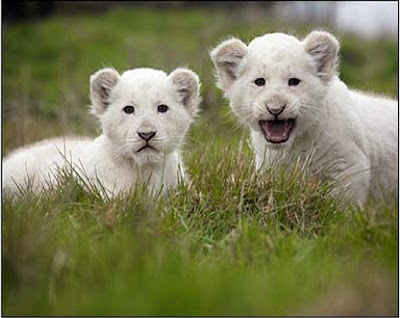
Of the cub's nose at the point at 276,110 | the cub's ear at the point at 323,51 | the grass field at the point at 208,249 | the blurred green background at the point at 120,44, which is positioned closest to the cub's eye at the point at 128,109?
the grass field at the point at 208,249

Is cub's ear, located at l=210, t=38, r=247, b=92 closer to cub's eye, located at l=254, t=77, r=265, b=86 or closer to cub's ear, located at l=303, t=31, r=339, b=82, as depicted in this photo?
cub's eye, located at l=254, t=77, r=265, b=86

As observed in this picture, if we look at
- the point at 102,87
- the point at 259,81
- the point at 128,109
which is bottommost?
the point at 128,109

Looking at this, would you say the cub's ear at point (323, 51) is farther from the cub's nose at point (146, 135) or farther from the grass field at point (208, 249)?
the cub's nose at point (146, 135)

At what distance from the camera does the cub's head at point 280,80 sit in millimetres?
7203

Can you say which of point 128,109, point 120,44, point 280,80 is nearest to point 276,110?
point 280,80

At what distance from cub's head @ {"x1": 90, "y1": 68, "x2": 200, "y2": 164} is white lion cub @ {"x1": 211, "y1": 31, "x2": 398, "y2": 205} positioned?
38 centimetres

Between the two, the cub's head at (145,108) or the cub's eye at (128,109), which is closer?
the cub's head at (145,108)

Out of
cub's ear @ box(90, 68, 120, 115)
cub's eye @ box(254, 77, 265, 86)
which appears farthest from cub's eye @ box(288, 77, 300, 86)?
cub's ear @ box(90, 68, 120, 115)

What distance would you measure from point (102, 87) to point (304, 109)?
→ 182 cm

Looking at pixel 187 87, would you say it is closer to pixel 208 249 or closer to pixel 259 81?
pixel 259 81

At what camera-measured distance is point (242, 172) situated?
738 cm

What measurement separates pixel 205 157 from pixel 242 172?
1049mm

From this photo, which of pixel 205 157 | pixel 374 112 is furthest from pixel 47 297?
pixel 374 112

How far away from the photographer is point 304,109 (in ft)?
24.0
